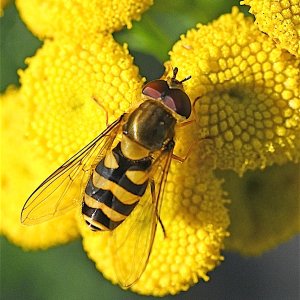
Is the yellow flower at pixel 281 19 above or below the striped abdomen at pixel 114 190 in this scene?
above

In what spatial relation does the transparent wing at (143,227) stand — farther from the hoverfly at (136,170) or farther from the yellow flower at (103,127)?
the yellow flower at (103,127)

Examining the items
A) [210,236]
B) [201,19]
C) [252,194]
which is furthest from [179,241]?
[201,19]

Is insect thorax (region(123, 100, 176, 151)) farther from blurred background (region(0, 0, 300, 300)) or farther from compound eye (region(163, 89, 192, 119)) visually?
blurred background (region(0, 0, 300, 300))

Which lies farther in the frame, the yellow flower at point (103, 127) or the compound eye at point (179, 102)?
the yellow flower at point (103, 127)

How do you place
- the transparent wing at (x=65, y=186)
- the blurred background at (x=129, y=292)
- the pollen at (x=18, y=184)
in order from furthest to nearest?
the pollen at (x=18, y=184), the blurred background at (x=129, y=292), the transparent wing at (x=65, y=186)

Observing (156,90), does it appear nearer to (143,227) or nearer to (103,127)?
(103,127)

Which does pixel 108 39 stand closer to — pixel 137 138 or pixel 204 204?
pixel 137 138

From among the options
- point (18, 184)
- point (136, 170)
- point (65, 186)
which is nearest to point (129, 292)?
point (18, 184)

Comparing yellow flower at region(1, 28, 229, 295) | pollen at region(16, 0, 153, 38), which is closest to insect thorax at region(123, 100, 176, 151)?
yellow flower at region(1, 28, 229, 295)

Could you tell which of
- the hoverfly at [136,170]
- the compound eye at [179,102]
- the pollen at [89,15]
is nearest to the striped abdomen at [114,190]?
the hoverfly at [136,170]
